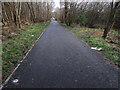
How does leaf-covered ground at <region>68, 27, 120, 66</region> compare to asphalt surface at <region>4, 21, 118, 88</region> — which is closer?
asphalt surface at <region>4, 21, 118, 88</region>

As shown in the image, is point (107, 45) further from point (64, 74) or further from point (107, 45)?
point (64, 74)

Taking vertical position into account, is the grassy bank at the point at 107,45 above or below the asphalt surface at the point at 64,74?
above

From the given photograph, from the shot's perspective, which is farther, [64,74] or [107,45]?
[107,45]

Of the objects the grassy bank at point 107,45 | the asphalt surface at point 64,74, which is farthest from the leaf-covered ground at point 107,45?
the asphalt surface at point 64,74

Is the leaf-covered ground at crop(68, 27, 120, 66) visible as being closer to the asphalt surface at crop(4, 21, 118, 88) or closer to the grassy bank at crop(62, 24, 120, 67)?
the grassy bank at crop(62, 24, 120, 67)

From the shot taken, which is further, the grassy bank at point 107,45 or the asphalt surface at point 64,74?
the grassy bank at point 107,45

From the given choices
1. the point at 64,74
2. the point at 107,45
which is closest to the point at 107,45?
the point at 107,45

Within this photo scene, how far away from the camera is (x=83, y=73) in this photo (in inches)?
117

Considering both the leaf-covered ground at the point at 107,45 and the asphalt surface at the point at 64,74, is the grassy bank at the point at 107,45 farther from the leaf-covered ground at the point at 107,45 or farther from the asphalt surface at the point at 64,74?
the asphalt surface at the point at 64,74

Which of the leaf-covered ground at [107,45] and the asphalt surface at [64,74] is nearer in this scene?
the asphalt surface at [64,74]

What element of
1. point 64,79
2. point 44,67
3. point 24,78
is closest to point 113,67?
point 64,79

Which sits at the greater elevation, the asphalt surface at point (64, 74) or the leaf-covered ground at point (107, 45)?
the leaf-covered ground at point (107, 45)

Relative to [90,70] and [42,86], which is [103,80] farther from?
[42,86]

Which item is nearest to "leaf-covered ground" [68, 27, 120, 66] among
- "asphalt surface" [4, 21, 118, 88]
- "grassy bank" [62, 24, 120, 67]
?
"grassy bank" [62, 24, 120, 67]
